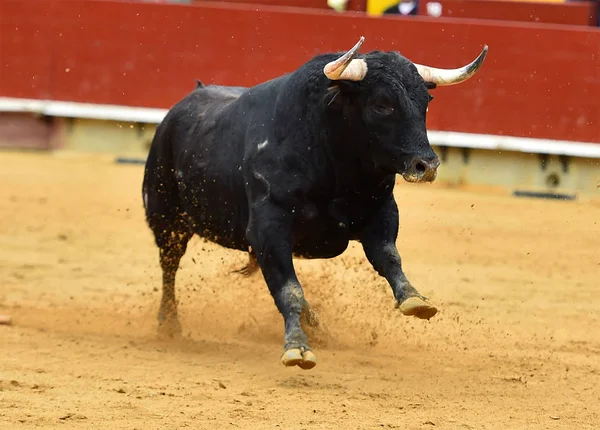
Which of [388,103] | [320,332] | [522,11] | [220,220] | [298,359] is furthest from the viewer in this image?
[522,11]

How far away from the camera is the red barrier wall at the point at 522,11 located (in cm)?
1030

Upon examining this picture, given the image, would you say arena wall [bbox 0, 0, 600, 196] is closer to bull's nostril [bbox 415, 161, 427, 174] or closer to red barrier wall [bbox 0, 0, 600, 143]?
red barrier wall [bbox 0, 0, 600, 143]

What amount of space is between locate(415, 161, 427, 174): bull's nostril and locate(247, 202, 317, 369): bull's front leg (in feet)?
2.01

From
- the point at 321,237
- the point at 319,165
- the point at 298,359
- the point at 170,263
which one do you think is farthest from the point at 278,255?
the point at 170,263

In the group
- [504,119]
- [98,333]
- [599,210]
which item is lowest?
[98,333]

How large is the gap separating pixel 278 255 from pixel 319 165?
1.24ft

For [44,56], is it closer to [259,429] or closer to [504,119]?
[504,119]

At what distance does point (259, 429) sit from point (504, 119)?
6.68 metres

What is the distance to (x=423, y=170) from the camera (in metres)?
4.12

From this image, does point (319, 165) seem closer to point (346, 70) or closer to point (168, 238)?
point (346, 70)

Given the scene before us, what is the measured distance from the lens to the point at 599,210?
8.93 metres

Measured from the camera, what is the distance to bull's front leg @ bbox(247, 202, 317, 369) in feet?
14.2

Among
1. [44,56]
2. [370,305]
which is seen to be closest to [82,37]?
[44,56]

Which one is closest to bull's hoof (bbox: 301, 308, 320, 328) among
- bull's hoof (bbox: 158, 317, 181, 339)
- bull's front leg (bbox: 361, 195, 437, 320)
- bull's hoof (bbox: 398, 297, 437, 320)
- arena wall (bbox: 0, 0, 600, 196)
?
bull's front leg (bbox: 361, 195, 437, 320)
